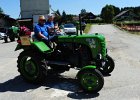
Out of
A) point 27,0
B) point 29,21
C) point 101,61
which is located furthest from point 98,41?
point 27,0

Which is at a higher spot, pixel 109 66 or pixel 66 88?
pixel 109 66

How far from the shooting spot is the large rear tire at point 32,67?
919cm

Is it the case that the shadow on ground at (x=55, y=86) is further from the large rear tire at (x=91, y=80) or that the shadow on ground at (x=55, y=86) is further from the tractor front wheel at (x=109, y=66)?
the tractor front wheel at (x=109, y=66)

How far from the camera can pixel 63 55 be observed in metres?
9.45

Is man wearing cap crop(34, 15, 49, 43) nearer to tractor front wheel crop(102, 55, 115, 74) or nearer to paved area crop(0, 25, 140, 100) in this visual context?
paved area crop(0, 25, 140, 100)

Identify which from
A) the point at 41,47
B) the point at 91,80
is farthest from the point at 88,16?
the point at 91,80

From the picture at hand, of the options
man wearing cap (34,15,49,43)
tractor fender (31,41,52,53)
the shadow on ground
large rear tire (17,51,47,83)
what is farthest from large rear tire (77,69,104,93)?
man wearing cap (34,15,49,43)

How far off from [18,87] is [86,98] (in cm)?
227

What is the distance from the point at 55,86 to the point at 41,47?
1.23 m

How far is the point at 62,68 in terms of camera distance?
996 centimetres

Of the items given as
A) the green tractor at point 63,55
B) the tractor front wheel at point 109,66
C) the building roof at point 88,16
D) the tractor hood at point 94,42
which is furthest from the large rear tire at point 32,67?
the tractor front wheel at point 109,66

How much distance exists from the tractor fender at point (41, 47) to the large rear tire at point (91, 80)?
1.56 m

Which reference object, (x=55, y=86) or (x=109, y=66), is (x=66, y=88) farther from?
(x=109, y=66)

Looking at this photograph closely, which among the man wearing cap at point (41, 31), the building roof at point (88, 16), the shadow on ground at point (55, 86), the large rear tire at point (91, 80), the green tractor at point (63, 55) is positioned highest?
the building roof at point (88, 16)
